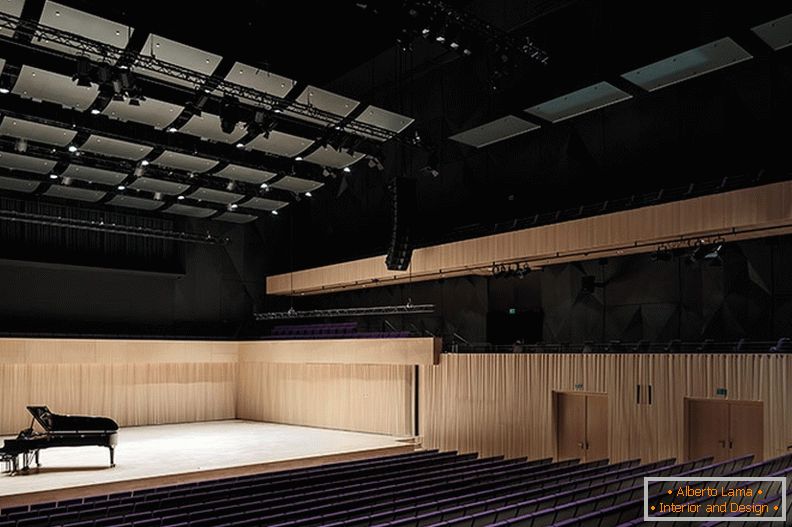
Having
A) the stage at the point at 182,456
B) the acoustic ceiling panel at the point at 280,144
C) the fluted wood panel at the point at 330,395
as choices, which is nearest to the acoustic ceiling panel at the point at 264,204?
the acoustic ceiling panel at the point at 280,144

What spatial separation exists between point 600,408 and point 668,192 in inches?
156

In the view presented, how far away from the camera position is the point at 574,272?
13367 mm

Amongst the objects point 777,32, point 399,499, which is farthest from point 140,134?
point 777,32

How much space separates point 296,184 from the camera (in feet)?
56.7

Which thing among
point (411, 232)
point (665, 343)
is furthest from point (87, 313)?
point (665, 343)

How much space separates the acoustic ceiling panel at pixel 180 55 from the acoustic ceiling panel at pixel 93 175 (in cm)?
428

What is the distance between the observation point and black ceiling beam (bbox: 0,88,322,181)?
11.6 meters

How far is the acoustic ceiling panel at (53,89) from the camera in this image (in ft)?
35.9

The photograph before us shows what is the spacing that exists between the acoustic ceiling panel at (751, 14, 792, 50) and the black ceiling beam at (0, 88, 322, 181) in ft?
31.0

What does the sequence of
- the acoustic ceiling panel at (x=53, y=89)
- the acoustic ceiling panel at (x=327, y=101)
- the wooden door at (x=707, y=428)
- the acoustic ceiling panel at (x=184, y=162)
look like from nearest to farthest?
the wooden door at (x=707, y=428) < the acoustic ceiling panel at (x=53, y=89) < the acoustic ceiling panel at (x=327, y=101) < the acoustic ceiling panel at (x=184, y=162)

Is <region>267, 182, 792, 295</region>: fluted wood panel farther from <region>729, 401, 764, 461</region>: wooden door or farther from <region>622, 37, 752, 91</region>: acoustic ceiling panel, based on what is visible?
<region>729, 401, 764, 461</region>: wooden door

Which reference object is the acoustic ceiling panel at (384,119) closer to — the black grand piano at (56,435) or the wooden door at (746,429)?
the black grand piano at (56,435)

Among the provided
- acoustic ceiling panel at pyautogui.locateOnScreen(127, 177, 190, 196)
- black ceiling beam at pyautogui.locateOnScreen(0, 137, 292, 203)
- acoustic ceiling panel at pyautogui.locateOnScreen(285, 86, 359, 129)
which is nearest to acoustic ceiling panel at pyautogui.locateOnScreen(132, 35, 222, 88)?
acoustic ceiling panel at pyautogui.locateOnScreen(285, 86, 359, 129)

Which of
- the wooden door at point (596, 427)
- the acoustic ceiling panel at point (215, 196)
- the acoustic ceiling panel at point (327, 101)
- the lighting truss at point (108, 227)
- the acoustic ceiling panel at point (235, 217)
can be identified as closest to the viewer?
the wooden door at point (596, 427)
